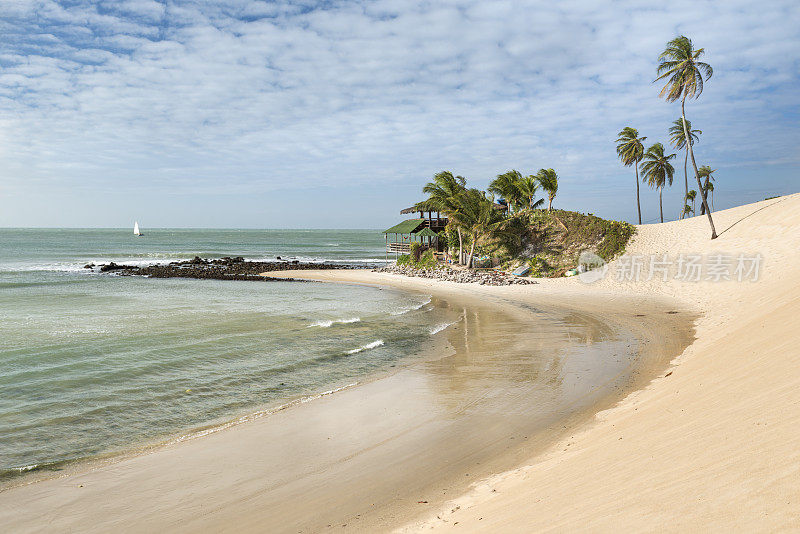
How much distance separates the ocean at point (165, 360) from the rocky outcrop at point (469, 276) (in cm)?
714

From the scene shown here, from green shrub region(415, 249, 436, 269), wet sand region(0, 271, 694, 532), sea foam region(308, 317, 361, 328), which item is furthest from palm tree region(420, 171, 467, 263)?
wet sand region(0, 271, 694, 532)

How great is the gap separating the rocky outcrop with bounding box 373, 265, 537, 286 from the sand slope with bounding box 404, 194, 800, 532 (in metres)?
22.8

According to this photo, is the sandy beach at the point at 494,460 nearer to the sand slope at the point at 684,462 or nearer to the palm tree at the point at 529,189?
the sand slope at the point at 684,462

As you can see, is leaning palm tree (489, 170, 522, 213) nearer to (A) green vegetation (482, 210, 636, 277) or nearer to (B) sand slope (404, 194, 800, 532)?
(A) green vegetation (482, 210, 636, 277)

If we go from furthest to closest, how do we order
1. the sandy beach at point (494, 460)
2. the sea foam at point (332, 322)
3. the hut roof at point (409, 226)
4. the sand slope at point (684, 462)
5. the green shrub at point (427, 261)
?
the hut roof at point (409, 226) → the green shrub at point (427, 261) → the sea foam at point (332, 322) → the sandy beach at point (494, 460) → the sand slope at point (684, 462)

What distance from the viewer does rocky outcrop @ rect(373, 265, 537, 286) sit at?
33.0 m

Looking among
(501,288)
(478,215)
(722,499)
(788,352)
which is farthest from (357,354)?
(478,215)

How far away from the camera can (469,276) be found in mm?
35531

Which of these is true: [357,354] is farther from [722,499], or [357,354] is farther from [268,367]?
[722,499]

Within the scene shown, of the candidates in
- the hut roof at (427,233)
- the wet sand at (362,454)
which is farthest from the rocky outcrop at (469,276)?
the wet sand at (362,454)

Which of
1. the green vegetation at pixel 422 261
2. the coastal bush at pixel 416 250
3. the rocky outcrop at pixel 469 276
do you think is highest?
the coastal bush at pixel 416 250

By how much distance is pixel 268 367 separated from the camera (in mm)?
12781

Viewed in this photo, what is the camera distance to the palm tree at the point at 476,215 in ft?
125

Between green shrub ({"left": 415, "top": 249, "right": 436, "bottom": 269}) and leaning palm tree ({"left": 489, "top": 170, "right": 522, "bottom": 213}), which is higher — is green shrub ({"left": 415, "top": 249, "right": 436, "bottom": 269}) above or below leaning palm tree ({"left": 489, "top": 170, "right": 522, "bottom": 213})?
below
